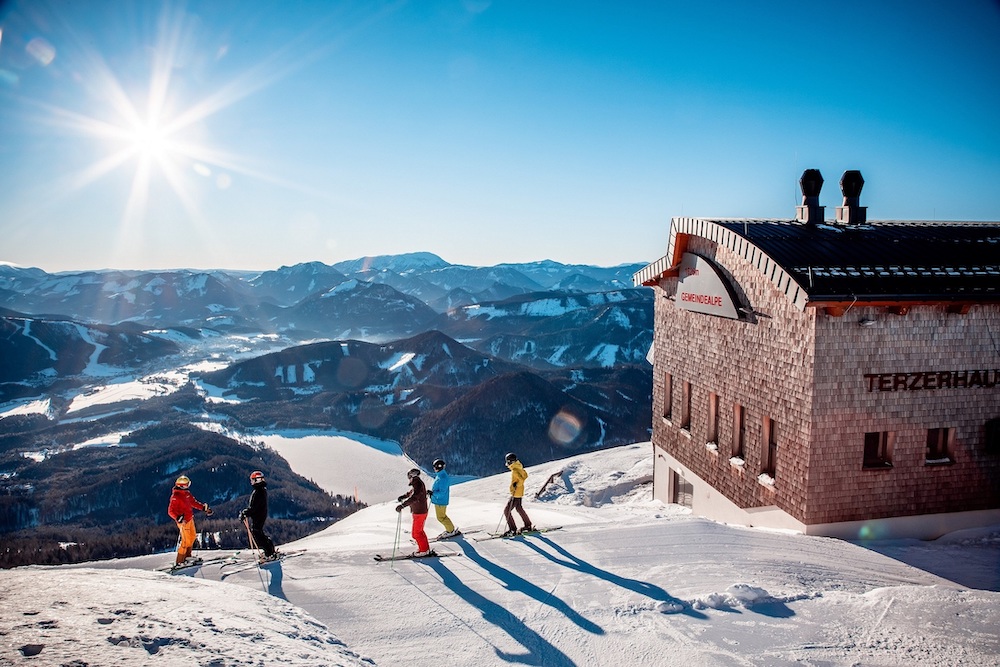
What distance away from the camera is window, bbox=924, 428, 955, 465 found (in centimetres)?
1148

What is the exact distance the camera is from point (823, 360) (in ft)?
35.2

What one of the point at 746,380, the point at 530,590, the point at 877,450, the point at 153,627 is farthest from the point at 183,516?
the point at 877,450

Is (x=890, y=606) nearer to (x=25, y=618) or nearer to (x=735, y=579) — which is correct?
(x=735, y=579)

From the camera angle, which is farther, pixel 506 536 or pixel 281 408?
pixel 281 408

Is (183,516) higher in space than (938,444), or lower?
lower

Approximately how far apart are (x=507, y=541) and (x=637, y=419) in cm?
9959

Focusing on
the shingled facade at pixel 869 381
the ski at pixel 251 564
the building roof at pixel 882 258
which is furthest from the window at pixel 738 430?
the ski at pixel 251 564

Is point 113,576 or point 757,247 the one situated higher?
point 757,247

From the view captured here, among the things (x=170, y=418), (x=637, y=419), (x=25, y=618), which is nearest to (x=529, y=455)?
(x=637, y=419)

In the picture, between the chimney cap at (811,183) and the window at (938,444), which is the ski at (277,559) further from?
the chimney cap at (811,183)

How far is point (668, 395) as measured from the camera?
58.8 ft

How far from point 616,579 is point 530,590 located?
1301 mm

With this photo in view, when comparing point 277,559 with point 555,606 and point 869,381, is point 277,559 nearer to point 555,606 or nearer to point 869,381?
point 555,606

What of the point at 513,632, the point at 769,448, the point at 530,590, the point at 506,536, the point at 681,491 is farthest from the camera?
the point at 681,491
